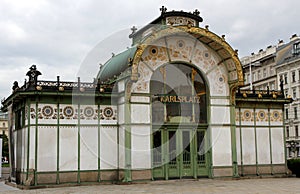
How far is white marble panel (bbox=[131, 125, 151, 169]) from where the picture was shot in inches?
837

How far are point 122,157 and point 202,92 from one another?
562 centimetres

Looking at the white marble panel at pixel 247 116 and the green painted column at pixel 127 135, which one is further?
the white marble panel at pixel 247 116

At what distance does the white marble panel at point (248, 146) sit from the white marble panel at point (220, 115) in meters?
1.64

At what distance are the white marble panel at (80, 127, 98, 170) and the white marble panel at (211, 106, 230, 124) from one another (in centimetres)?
635

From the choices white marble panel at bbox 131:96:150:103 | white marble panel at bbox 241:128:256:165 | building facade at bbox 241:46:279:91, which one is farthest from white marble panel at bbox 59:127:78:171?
building facade at bbox 241:46:279:91

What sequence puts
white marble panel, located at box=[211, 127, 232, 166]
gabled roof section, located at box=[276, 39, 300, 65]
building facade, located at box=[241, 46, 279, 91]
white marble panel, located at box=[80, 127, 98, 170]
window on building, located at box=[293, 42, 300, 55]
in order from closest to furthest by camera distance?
white marble panel, located at box=[80, 127, 98, 170] < white marble panel, located at box=[211, 127, 232, 166] < window on building, located at box=[293, 42, 300, 55] < gabled roof section, located at box=[276, 39, 300, 65] < building facade, located at box=[241, 46, 279, 91]

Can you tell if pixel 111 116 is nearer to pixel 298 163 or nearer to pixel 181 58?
pixel 181 58

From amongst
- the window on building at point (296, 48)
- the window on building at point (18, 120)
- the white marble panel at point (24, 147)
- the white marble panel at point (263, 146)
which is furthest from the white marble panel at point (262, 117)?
the window on building at point (296, 48)

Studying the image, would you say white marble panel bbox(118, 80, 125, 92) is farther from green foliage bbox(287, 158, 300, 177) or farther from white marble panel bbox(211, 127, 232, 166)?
green foliage bbox(287, 158, 300, 177)

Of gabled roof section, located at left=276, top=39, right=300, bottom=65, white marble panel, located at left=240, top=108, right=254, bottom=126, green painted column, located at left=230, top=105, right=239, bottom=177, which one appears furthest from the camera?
gabled roof section, located at left=276, top=39, right=300, bottom=65

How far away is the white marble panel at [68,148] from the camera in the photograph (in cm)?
2069

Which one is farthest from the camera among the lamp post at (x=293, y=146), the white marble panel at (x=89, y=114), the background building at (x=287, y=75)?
the background building at (x=287, y=75)

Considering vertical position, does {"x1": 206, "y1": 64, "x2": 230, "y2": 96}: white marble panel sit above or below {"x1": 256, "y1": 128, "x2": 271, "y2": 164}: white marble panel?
above

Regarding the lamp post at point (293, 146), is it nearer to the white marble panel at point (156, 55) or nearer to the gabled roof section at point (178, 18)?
the gabled roof section at point (178, 18)
